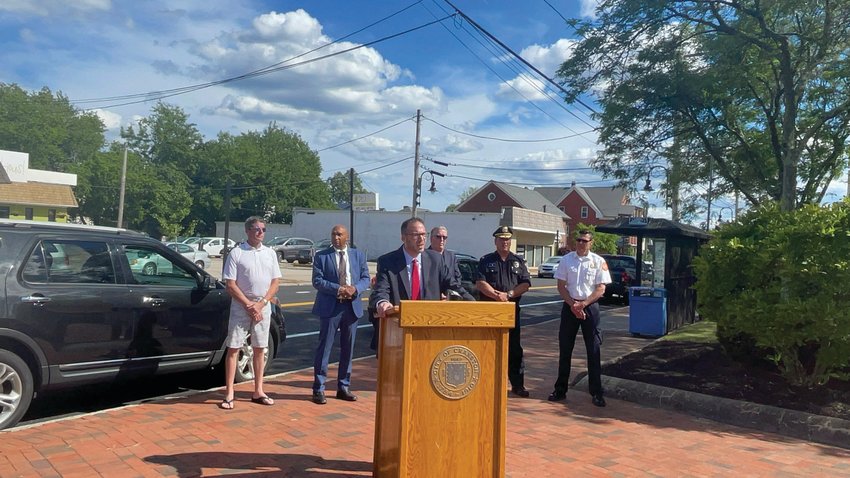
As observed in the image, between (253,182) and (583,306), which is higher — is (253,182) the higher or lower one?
the higher one

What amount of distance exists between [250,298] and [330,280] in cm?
80

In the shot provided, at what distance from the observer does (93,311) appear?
5.87 meters

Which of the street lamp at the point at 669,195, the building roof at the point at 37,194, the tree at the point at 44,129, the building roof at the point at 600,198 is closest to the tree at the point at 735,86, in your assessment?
the street lamp at the point at 669,195

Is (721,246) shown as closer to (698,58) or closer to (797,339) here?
(797,339)

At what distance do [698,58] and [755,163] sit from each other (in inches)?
125

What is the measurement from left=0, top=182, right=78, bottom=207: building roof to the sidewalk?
36.5 m

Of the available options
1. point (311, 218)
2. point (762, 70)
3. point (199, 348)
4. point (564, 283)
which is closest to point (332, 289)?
point (199, 348)

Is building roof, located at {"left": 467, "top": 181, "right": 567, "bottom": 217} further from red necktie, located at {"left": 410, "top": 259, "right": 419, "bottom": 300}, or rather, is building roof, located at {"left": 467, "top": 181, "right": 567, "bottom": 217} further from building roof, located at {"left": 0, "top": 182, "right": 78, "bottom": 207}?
red necktie, located at {"left": 410, "top": 259, "right": 419, "bottom": 300}

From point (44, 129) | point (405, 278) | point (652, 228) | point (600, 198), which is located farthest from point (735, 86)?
point (44, 129)

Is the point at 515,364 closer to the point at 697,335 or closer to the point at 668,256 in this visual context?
the point at 697,335

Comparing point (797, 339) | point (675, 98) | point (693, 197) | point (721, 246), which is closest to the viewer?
point (797, 339)

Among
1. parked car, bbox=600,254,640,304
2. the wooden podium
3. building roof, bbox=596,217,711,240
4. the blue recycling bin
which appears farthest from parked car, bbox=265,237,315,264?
the wooden podium

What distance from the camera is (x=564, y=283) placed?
7.06 m

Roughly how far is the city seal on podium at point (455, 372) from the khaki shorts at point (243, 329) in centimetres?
306
